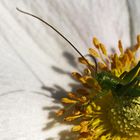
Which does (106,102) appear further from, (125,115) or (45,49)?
(45,49)

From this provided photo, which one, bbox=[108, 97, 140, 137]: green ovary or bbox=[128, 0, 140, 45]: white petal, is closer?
bbox=[108, 97, 140, 137]: green ovary

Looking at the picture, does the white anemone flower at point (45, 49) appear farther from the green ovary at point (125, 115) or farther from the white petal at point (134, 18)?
the green ovary at point (125, 115)

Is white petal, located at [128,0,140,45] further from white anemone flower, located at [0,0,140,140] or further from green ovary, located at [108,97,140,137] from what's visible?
green ovary, located at [108,97,140,137]

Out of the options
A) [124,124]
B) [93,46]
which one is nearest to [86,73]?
[93,46]

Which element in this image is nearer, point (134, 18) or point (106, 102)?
point (106, 102)

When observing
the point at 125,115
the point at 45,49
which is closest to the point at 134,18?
the point at 45,49

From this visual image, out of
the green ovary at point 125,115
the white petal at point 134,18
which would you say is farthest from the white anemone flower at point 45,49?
the green ovary at point 125,115

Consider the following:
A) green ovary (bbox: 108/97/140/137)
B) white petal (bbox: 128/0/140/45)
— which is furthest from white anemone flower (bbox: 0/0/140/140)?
green ovary (bbox: 108/97/140/137)
